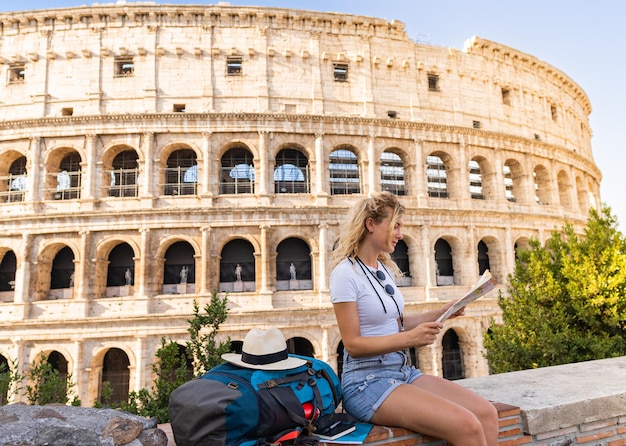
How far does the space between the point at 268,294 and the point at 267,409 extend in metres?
14.3

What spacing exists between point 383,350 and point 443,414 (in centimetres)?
54

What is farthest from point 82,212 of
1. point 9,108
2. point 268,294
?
point 268,294

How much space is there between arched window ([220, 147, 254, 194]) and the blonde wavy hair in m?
15.7

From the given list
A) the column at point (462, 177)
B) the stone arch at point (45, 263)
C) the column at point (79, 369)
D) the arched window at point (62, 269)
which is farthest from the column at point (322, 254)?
the arched window at point (62, 269)

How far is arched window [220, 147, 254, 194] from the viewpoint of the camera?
18719 millimetres

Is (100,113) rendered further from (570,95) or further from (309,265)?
(570,95)

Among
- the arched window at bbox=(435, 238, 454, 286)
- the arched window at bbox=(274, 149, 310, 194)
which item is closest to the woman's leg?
the arched window at bbox=(274, 149, 310, 194)

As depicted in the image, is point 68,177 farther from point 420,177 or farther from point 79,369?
point 420,177

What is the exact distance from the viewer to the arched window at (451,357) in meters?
19.5

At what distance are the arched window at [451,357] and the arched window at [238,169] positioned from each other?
12083mm

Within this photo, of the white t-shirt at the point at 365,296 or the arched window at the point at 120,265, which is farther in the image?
the arched window at the point at 120,265

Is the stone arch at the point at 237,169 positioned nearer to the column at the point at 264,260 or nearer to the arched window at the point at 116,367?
the column at the point at 264,260

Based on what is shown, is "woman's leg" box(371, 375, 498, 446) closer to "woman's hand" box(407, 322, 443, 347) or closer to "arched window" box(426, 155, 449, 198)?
"woman's hand" box(407, 322, 443, 347)

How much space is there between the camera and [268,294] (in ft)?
54.4
